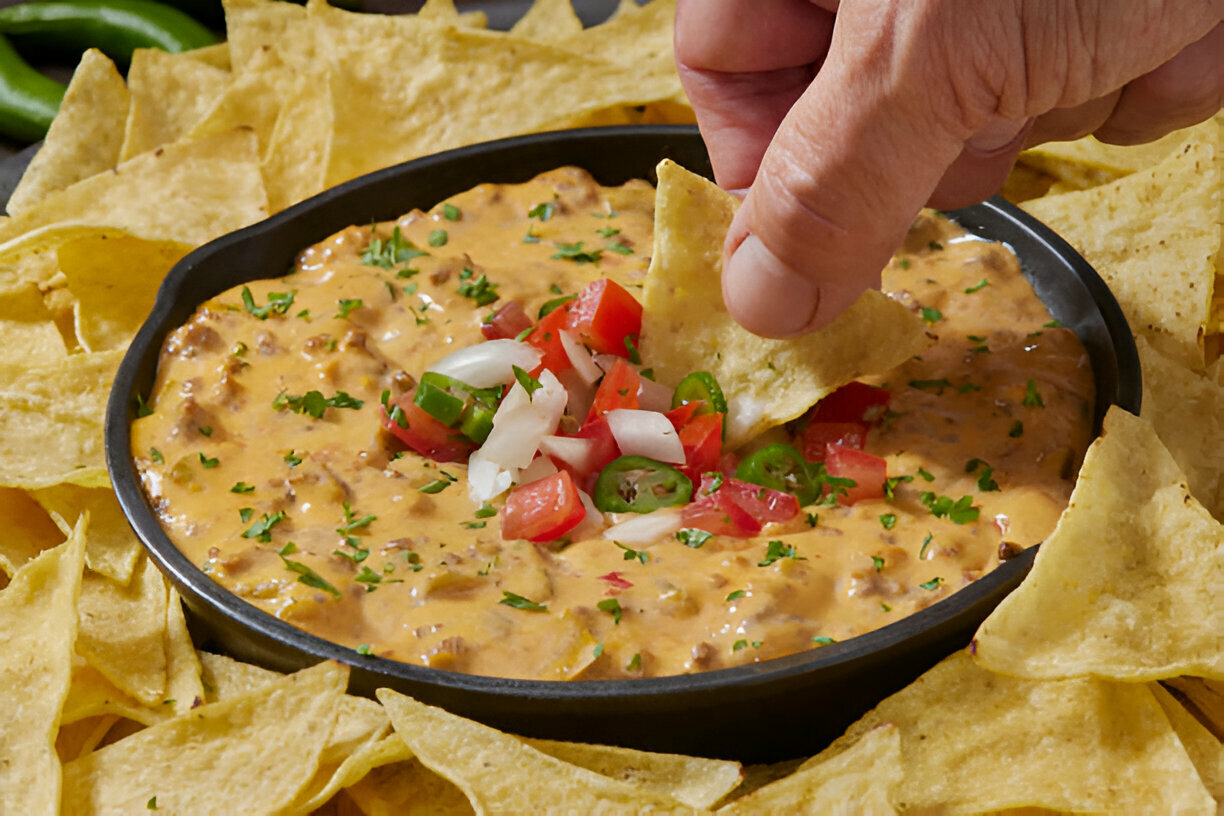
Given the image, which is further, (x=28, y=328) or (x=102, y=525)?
(x=28, y=328)

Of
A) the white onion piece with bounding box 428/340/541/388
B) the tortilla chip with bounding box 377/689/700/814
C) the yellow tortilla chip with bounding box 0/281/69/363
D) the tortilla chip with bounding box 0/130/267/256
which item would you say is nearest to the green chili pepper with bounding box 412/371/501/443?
the white onion piece with bounding box 428/340/541/388

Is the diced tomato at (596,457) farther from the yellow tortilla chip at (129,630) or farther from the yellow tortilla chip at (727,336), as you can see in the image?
the yellow tortilla chip at (129,630)

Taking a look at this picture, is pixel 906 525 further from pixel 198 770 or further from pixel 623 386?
pixel 198 770

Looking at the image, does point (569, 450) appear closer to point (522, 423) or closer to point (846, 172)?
point (522, 423)

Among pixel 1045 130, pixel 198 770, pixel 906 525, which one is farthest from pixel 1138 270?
pixel 198 770

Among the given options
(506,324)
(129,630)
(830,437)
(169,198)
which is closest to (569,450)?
(506,324)

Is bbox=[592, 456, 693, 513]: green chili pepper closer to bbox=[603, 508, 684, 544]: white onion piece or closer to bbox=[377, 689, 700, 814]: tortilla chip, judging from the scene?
bbox=[603, 508, 684, 544]: white onion piece
